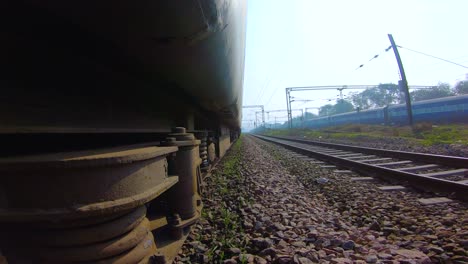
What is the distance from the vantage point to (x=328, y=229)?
101 inches

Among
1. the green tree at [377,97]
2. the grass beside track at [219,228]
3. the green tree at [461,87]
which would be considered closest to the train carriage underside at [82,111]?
the grass beside track at [219,228]

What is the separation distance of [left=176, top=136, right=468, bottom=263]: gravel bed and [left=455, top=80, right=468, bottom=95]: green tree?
6693cm

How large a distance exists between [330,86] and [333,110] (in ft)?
224

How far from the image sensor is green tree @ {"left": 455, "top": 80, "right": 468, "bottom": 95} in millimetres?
55312

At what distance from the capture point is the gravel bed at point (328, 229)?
2.01 metres

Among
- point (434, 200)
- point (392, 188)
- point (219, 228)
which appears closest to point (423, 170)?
point (392, 188)

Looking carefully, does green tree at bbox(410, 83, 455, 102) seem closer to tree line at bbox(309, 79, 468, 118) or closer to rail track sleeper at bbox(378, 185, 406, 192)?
tree line at bbox(309, 79, 468, 118)

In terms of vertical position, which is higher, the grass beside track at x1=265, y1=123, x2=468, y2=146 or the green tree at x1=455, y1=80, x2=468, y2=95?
the green tree at x1=455, y1=80, x2=468, y2=95

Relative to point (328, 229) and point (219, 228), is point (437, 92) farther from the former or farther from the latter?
point (219, 228)

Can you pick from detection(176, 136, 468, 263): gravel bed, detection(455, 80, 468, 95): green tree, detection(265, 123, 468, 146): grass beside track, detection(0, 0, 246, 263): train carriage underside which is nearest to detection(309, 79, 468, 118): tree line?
detection(455, 80, 468, 95): green tree

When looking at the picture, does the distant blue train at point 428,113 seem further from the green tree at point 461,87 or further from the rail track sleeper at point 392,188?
the green tree at point 461,87

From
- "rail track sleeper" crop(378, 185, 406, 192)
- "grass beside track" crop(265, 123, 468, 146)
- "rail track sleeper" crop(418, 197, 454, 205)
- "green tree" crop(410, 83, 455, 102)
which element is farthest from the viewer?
"green tree" crop(410, 83, 455, 102)

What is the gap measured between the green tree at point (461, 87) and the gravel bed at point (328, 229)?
220 ft

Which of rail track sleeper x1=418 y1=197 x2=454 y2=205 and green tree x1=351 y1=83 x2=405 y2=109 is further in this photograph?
green tree x1=351 y1=83 x2=405 y2=109
